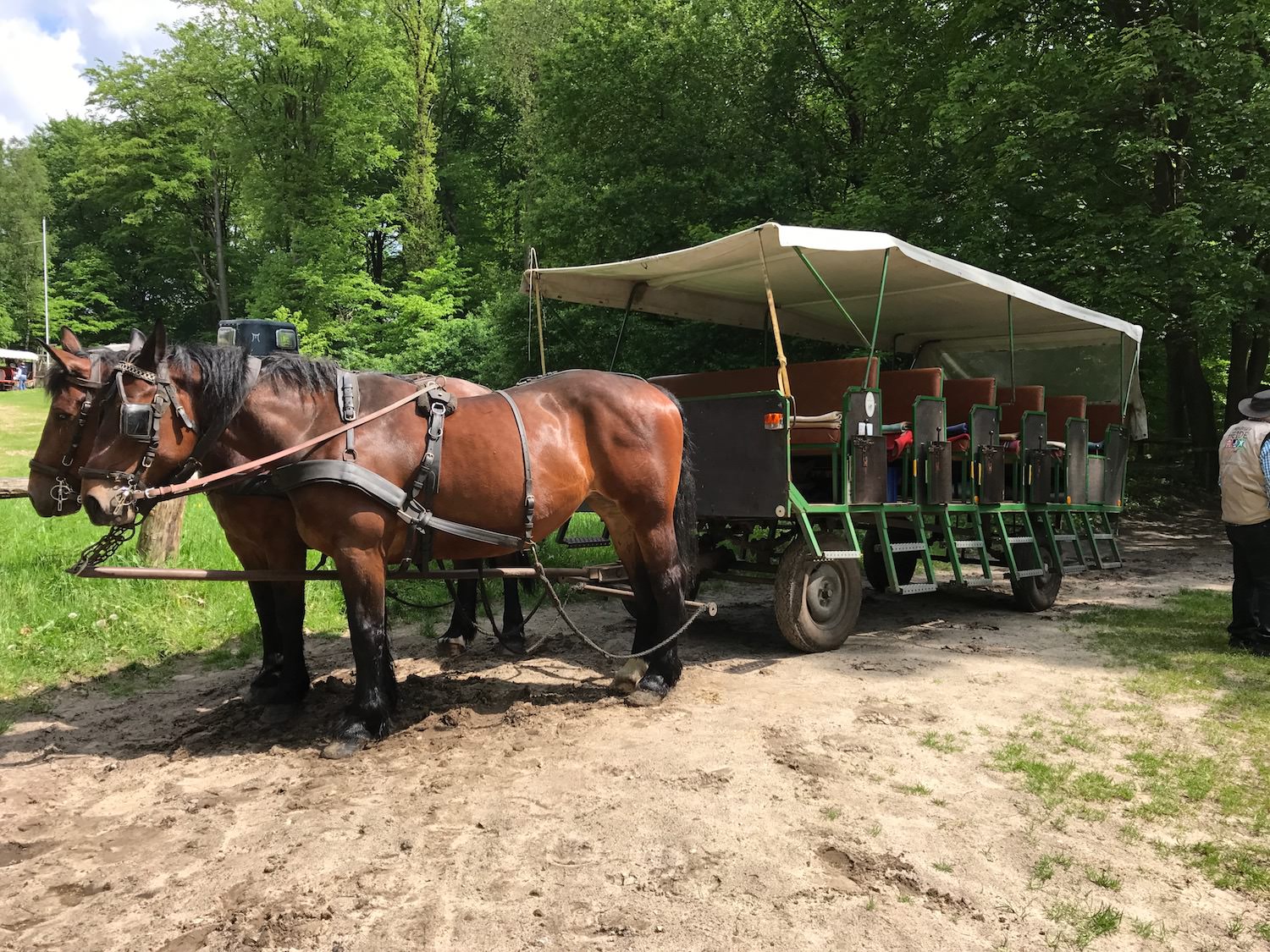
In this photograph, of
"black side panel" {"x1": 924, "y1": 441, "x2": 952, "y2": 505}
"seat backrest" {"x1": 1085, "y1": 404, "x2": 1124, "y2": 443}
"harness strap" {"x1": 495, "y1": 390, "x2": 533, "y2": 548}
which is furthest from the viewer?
"seat backrest" {"x1": 1085, "y1": 404, "x2": 1124, "y2": 443}

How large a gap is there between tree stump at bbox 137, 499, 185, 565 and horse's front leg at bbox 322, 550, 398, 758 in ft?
11.1

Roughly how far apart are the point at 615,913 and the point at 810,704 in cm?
226

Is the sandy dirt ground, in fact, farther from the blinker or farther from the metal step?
the blinker

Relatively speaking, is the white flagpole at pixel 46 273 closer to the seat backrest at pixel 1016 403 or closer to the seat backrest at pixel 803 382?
the seat backrest at pixel 803 382

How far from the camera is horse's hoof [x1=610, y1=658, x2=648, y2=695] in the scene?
4.55m

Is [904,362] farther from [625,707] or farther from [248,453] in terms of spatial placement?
[248,453]

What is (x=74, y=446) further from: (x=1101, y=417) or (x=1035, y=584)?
(x=1101, y=417)

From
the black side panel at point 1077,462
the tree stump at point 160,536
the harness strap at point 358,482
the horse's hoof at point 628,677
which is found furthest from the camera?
the black side panel at point 1077,462

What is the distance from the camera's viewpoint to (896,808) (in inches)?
123

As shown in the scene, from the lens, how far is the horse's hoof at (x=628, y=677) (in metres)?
4.55

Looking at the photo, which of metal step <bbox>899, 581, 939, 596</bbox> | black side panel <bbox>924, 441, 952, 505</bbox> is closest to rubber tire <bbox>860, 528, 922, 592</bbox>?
black side panel <bbox>924, 441, 952, 505</bbox>

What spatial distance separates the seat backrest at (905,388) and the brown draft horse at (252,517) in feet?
10.5

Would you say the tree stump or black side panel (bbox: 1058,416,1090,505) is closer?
the tree stump

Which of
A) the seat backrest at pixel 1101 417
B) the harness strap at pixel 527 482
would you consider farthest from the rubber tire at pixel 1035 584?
the harness strap at pixel 527 482
